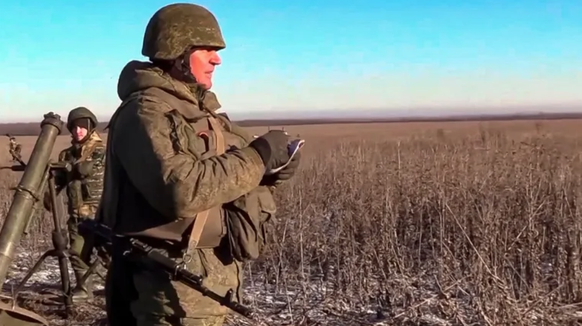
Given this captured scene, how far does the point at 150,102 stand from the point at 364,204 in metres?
5.01

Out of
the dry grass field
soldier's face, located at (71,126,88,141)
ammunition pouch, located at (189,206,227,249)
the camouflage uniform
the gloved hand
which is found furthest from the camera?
soldier's face, located at (71,126,88,141)

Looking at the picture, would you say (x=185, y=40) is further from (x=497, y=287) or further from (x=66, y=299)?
(x=66, y=299)

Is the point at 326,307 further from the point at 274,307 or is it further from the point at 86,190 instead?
the point at 86,190

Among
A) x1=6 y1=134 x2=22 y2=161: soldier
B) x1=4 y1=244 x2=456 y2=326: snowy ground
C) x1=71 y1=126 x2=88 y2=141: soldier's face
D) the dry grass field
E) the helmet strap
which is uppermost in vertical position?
the helmet strap

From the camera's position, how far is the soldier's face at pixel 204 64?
247 cm

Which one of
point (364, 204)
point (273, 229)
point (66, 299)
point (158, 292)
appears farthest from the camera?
point (364, 204)

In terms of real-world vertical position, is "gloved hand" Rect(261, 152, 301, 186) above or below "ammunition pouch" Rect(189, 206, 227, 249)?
above

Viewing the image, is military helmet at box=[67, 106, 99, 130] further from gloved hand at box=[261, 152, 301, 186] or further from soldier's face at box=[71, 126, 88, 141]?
gloved hand at box=[261, 152, 301, 186]

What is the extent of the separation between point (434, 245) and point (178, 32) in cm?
447

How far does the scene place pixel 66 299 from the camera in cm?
559

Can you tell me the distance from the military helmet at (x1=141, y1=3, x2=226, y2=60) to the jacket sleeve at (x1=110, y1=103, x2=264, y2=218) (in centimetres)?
25

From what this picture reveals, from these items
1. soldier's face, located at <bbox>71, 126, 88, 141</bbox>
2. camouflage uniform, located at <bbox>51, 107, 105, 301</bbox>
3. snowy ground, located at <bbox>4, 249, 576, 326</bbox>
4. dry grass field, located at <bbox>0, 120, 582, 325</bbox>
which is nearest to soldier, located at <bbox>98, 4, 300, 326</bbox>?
dry grass field, located at <bbox>0, 120, 582, 325</bbox>

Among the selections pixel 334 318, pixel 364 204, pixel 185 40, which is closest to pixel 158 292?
pixel 185 40

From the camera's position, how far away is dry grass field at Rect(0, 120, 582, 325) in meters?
4.64
